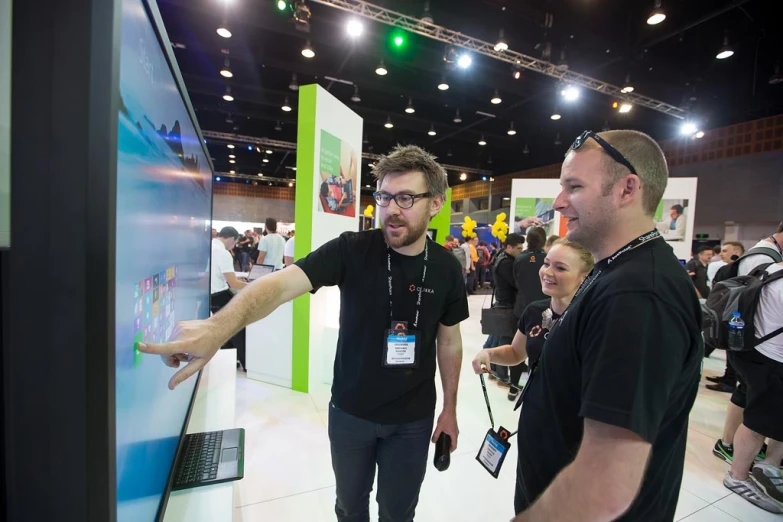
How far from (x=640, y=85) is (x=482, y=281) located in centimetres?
693

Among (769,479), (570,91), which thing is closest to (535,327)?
(769,479)

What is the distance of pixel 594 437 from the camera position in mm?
725

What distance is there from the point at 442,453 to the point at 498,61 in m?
7.43

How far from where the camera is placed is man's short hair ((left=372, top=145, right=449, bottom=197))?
1.29 m

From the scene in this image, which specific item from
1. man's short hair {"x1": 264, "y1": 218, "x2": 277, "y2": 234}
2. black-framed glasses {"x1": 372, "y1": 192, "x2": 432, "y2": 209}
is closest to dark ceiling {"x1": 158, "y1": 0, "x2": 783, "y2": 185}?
man's short hair {"x1": 264, "y1": 218, "x2": 277, "y2": 234}

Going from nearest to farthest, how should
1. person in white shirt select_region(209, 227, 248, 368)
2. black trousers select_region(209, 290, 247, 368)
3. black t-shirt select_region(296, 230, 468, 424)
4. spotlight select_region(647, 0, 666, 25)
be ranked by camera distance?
black t-shirt select_region(296, 230, 468, 424) → person in white shirt select_region(209, 227, 248, 368) → black trousers select_region(209, 290, 247, 368) → spotlight select_region(647, 0, 666, 25)

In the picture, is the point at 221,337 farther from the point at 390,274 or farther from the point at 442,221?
the point at 442,221

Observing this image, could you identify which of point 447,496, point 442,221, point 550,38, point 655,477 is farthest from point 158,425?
point 442,221

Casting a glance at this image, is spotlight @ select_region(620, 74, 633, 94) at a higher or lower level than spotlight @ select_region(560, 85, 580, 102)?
higher

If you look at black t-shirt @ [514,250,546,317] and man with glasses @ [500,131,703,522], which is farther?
black t-shirt @ [514,250,546,317]

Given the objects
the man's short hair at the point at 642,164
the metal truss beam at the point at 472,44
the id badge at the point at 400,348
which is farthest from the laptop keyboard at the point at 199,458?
the metal truss beam at the point at 472,44

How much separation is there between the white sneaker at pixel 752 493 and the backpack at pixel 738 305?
2.75ft

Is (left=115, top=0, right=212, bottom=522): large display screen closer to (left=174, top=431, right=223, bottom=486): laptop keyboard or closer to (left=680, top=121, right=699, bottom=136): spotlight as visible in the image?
(left=174, top=431, right=223, bottom=486): laptop keyboard

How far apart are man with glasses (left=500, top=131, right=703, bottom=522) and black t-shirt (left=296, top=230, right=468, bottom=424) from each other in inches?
16.1
